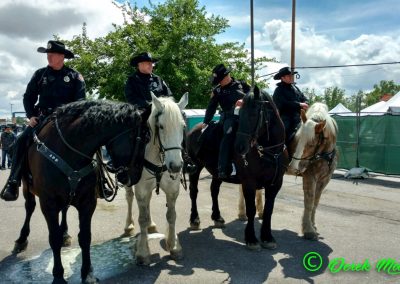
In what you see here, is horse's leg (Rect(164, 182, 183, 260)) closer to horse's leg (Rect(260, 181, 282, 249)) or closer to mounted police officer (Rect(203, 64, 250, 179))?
mounted police officer (Rect(203, 64, 250, 179))

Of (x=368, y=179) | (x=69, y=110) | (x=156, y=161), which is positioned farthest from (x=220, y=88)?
(x=368, y=179)

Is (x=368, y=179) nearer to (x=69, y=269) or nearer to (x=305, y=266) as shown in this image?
(x=305, y=266)

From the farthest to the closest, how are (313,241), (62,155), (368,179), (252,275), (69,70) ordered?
(368,179), (313,241), (69,70), (252,275), (62,155)

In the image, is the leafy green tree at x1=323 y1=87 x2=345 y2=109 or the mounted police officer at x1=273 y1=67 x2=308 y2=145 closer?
the mounted police officer at x1=273 y1=67 x2=308 y2=145

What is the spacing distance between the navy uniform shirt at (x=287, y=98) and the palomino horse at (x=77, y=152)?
3.13 m

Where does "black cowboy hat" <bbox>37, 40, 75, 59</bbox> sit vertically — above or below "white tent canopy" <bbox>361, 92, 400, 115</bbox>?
above

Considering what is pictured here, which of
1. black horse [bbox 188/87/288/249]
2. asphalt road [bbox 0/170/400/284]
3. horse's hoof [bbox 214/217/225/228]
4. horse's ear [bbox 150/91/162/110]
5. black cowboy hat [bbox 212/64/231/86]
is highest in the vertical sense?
black cowboy hat [bbox 212/64/231/86]

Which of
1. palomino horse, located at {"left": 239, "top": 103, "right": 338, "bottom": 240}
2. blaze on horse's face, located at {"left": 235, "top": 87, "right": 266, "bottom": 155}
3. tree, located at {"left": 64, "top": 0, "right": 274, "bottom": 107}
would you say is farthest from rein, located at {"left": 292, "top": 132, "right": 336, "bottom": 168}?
tree, located at {"left": 64, "top": 0, "right": 274, "bottom": 107}

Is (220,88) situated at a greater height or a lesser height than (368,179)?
greater

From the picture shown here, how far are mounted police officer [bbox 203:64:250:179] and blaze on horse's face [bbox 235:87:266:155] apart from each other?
55cm

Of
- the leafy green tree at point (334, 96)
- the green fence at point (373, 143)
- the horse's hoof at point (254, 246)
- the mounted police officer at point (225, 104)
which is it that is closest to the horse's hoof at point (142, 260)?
the horse's hoof at point (254, 246)

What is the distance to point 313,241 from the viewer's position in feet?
18.7

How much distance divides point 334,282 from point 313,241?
146 centimetres

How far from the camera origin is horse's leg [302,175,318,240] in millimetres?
5754
